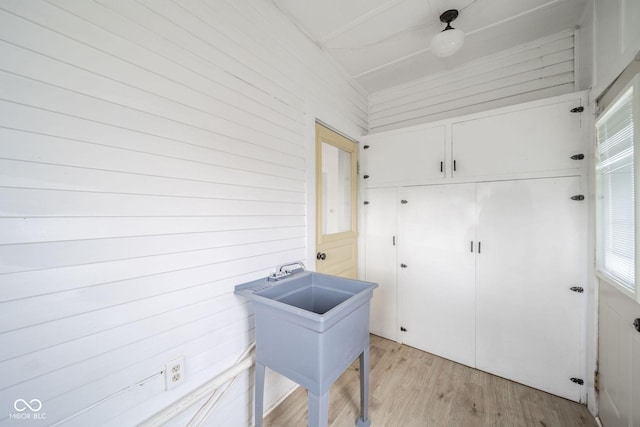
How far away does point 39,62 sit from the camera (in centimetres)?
79

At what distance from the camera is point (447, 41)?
5.67 ft

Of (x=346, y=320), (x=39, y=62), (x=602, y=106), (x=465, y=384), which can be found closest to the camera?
(x=39, y=62)

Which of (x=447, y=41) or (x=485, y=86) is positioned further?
(x=485, y=86)


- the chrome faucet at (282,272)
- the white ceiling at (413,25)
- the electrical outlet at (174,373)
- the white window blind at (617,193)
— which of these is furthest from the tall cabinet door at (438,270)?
the electrical outlet at (174,373)

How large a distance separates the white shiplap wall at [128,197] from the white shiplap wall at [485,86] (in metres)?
1.74

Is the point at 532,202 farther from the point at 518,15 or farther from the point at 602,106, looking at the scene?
the point at 518,15

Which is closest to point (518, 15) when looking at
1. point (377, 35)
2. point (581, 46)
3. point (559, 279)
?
point (581, 46)

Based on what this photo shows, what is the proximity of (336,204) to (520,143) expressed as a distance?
5.41ft

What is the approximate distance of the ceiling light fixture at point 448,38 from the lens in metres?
1.70

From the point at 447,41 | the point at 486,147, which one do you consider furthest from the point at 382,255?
the point at 447,41

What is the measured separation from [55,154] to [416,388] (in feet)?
8.50

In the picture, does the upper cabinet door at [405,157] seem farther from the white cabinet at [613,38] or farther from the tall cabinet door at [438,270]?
the white cabinet at [613,38]

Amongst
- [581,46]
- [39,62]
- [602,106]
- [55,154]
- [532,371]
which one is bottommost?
[532,371]

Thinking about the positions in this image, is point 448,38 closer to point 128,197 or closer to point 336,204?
point 336,204
